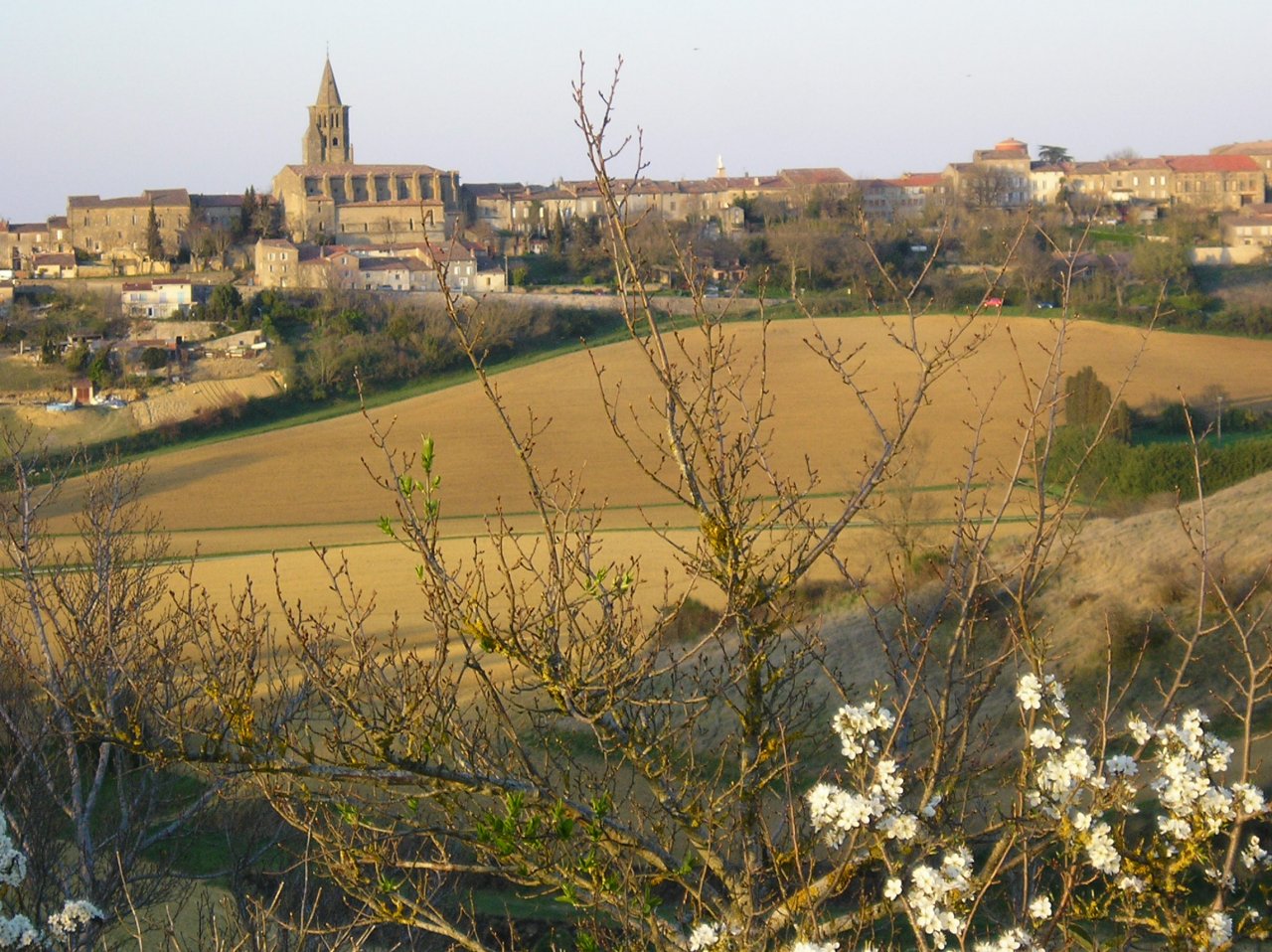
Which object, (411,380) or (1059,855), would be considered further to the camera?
(411,380)

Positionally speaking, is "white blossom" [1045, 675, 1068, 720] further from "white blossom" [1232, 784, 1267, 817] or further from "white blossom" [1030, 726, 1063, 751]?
"white blossom" [1232, 784, 1267, 817]

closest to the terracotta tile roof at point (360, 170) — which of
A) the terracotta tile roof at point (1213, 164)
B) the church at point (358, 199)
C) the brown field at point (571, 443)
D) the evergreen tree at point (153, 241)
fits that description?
the church at point (358, 199)

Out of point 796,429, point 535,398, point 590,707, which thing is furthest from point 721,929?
point 535,398

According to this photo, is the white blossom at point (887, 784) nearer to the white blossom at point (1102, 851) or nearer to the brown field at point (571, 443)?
the white blossom at point (1102, 851)

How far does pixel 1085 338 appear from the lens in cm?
3953

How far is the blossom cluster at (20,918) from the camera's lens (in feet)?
12.8

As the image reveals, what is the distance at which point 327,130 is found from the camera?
86.7m

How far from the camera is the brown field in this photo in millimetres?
28625

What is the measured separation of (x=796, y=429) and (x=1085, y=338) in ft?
32.6

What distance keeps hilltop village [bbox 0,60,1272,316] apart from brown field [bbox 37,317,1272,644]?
50.0 ft

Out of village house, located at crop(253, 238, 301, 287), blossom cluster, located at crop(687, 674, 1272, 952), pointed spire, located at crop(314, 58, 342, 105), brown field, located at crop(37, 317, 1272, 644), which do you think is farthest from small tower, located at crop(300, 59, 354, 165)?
blossom cluster, located at crop(687, 674, 1272, 952)

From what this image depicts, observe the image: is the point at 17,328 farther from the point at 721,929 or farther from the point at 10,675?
the point at 721,929

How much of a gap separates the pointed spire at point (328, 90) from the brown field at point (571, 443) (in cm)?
Result: 5060

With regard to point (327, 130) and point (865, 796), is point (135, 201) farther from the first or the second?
point (865, 796)
